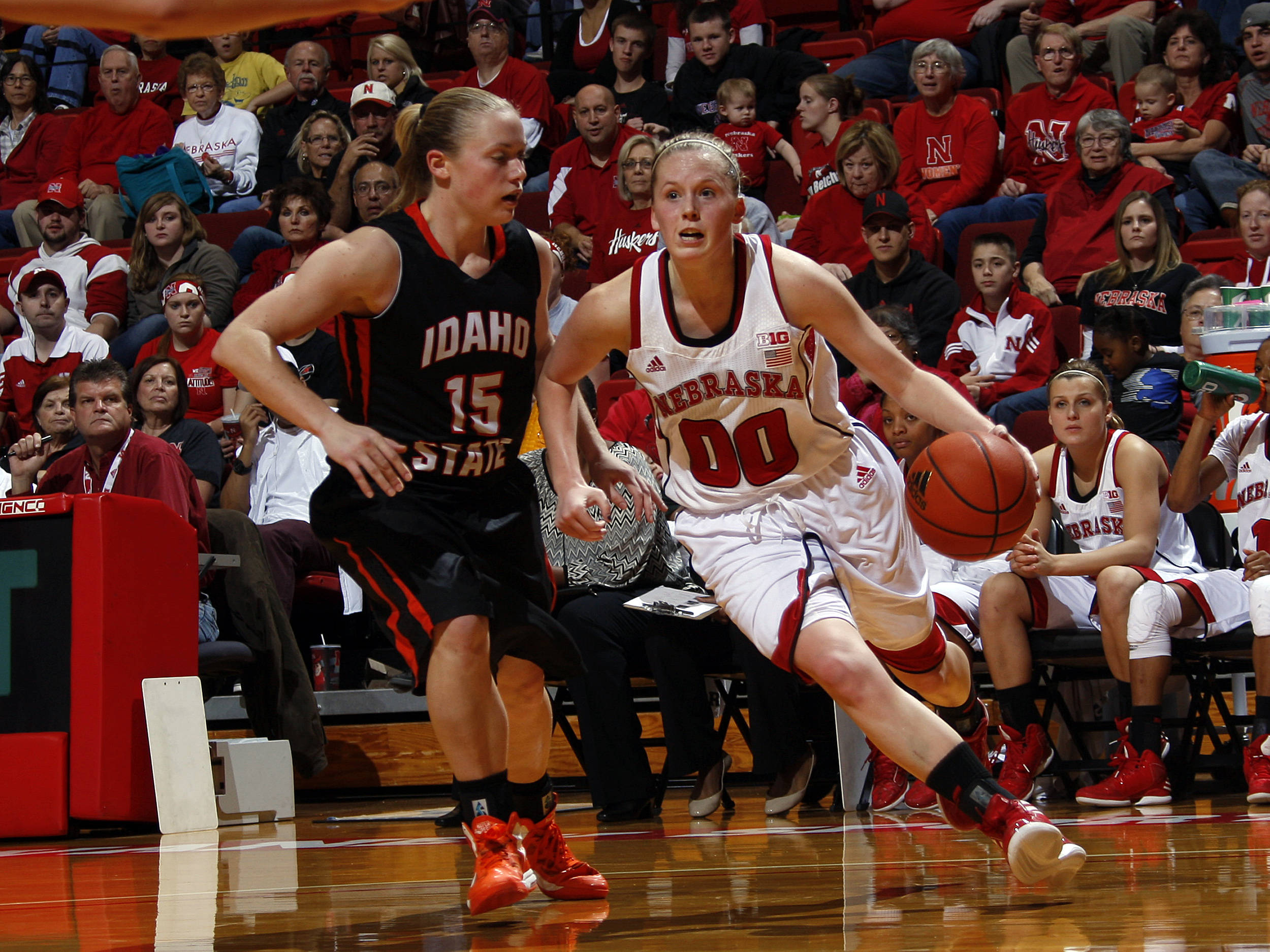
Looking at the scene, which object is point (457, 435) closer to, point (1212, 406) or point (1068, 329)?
point (1212, 406)

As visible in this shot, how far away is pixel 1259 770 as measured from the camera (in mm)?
4746

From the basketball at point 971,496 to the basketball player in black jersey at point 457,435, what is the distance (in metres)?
0.67

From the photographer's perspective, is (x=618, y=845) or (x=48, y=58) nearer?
(x=618, y=845)

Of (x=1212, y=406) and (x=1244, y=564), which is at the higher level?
(x=1212, y=406)

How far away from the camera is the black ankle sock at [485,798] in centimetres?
305

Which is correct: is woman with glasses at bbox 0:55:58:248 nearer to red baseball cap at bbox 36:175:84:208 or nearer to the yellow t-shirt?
the yellow t-shirt

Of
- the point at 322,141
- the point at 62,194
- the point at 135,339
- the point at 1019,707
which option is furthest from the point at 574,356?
the point at 62,194

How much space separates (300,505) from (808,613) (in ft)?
14.4

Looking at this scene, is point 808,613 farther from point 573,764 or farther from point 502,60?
point 502,60

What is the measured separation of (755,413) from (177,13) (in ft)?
7.03

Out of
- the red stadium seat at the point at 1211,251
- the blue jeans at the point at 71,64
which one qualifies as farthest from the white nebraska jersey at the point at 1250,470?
the blue jeans at the point at 71,64

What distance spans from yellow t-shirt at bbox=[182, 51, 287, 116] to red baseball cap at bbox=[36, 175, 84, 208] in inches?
65.5

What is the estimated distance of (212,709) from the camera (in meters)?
6.70

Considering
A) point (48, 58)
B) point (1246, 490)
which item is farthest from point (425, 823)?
point (48, 58)
